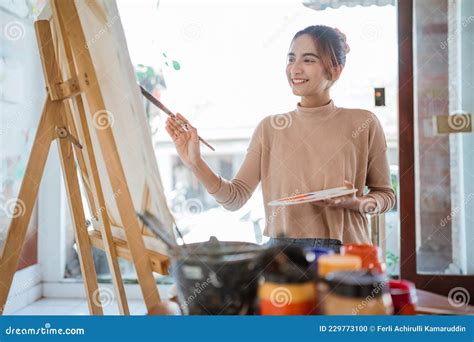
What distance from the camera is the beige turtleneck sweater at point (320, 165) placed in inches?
34.8

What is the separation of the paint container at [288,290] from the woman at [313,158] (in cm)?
24

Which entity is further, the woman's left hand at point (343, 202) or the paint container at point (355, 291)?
the woman's left hand at point (343, 202)

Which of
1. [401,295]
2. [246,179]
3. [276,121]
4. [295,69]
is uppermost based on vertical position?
[295,69]

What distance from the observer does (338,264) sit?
0.59m

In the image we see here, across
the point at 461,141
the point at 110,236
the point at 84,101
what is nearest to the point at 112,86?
the point at 84,101

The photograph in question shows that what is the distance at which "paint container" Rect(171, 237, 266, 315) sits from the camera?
597 millimetres

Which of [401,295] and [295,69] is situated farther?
[295,69]

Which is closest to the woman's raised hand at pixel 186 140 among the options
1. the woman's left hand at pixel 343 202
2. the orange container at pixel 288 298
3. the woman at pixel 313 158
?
the woman at pixel 313 158

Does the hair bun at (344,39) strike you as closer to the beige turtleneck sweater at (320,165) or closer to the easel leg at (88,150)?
the beige turtleneck sweater at (320,165)

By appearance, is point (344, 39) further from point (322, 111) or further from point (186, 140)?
point (186, 140)

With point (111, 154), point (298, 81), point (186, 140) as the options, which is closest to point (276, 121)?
point (298, 81)

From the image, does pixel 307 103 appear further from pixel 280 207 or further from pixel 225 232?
pixel 225 232

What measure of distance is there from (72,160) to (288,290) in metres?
0.54

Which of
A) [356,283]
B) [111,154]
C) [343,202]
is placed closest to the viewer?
[356,283]
